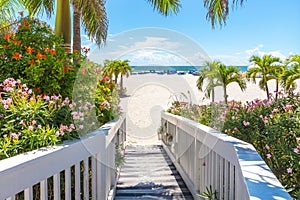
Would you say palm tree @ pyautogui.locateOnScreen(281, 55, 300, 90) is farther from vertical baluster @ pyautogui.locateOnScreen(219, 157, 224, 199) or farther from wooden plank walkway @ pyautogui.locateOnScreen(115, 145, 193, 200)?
vertical baluster @ pyautogui.locateOnScreen(219, 157, 224, 199)

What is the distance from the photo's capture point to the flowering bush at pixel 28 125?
176 cm

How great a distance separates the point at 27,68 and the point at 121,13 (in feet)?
11.1

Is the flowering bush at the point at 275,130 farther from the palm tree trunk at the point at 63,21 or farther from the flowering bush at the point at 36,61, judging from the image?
the palm tree trunk at the point at 63,21

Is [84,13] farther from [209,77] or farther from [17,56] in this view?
[17,56]

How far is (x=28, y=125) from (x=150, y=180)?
2.33 m

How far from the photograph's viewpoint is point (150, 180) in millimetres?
3922

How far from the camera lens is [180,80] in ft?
17.0

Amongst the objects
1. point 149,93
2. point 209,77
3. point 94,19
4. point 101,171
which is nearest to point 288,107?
point 101,171

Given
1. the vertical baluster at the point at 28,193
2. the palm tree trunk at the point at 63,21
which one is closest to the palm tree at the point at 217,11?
the palm tree trunk at the point at 63,21

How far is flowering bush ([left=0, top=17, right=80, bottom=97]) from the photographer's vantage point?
2.97 m

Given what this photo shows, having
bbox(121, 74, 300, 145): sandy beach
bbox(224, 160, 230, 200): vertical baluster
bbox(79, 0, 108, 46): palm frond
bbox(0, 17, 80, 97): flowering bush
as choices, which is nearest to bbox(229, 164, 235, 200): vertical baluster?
bbox(224, 160, 230, 200): vertical baluster

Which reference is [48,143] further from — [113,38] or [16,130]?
[113,38]

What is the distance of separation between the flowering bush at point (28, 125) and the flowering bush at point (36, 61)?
2.12 ft

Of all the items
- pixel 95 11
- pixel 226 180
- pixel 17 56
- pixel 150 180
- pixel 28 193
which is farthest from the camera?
pixel 95 11
